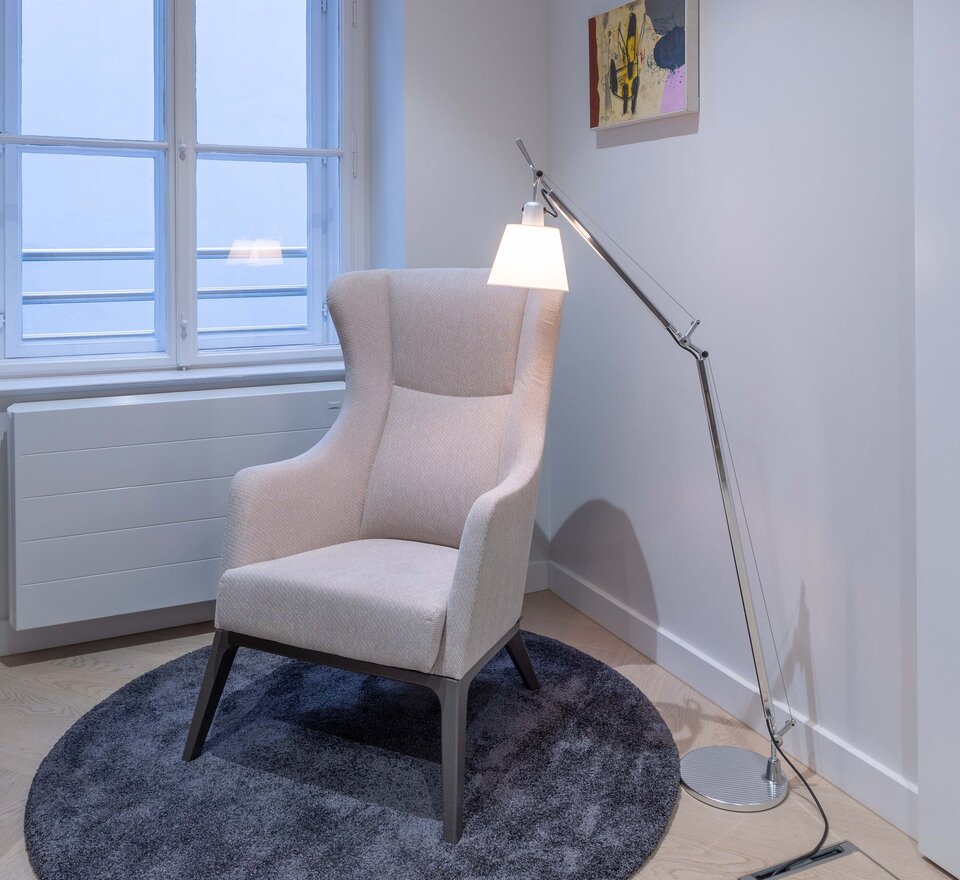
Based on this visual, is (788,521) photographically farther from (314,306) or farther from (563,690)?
(314,306)

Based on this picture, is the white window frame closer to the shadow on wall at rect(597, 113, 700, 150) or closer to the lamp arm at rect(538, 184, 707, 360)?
the shadow on wall at rect(597, 113, 700, 150)

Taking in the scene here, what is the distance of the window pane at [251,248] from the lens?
304 centimetres

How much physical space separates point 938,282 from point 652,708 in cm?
120

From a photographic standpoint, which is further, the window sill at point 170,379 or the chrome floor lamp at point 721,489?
the window sill at point 170,379

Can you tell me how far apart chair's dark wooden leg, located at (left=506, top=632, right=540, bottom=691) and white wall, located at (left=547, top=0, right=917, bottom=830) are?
40 cm

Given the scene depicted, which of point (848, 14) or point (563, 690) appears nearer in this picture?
point (848, 14)

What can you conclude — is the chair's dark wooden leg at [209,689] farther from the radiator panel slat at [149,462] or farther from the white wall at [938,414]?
the white wall at [938,414]

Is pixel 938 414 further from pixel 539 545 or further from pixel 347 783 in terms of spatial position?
pixel 539 545

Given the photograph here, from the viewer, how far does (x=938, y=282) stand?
1661 millimetres

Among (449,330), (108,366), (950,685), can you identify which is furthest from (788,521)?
(108,366)

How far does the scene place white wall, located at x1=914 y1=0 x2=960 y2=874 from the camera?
162 centimetres

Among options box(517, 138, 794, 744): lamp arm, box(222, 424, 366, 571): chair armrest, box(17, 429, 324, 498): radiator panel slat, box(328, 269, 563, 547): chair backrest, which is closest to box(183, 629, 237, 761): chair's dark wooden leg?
box(222, 424, 366, 571): chair armrest

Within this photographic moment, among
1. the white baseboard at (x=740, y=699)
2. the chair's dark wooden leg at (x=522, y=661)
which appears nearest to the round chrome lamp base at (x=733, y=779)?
the white baseboard at (x=740, y=699)

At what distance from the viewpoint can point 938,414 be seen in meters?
1.67
